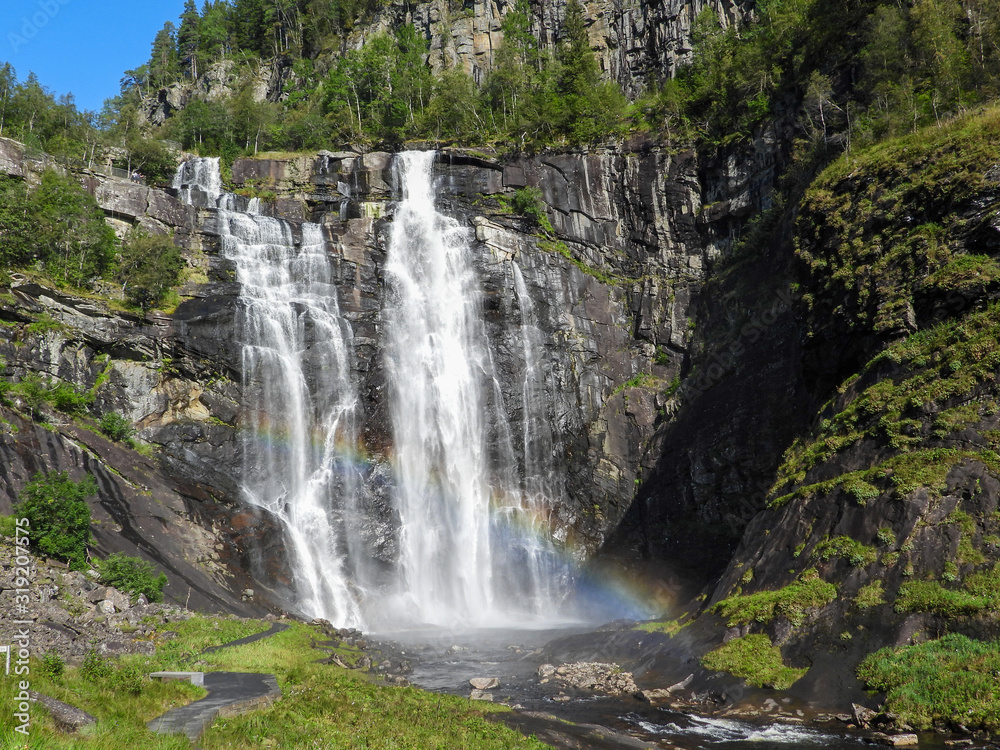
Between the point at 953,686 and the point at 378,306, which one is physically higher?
the point at 378,306

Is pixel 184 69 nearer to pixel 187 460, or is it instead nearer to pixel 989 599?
pixel 187 460

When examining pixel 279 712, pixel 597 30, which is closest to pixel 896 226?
pixel 279 712

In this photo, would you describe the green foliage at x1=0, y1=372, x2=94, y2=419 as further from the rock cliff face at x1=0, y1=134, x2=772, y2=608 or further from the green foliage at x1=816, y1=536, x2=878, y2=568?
the green foliage at x1=816, y1=536, x2=878, y2=568

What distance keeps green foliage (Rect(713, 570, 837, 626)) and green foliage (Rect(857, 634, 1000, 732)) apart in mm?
2680

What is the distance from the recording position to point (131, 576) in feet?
76.2

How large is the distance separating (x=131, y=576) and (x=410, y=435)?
17856 mm

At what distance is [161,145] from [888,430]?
176 feet

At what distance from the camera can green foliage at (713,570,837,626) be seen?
1764 centimetres

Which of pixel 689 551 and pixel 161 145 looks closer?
pixel 689 551

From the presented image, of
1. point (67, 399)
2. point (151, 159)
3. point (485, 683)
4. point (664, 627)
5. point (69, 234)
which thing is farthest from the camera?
point (151, 159)

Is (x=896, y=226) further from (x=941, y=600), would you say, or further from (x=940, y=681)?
(x=940, y=681)

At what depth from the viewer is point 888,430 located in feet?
66.8

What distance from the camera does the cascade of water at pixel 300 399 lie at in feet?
109

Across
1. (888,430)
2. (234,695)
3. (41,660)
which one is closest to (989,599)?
(888,430)
